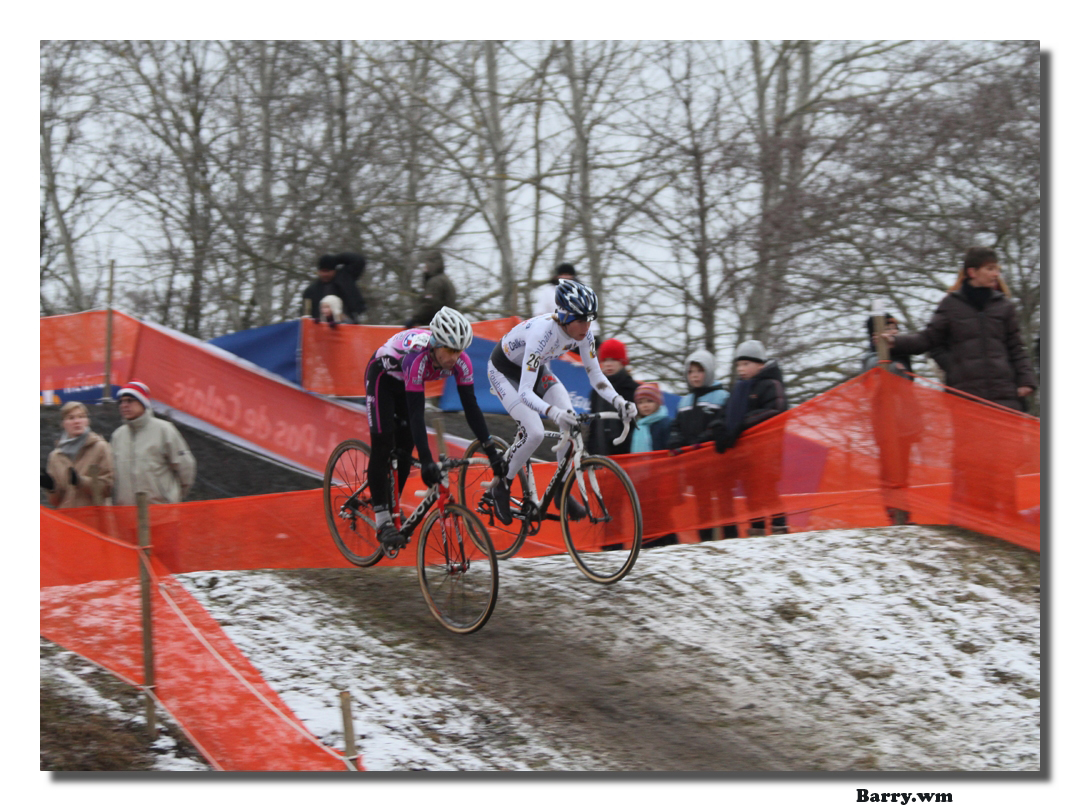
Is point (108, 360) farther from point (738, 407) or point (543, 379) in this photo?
point (738, 407)

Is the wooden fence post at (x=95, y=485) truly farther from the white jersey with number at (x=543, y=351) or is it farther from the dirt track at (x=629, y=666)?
the white jersey with number at (x=543, y=351)

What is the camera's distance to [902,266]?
10.1 metres

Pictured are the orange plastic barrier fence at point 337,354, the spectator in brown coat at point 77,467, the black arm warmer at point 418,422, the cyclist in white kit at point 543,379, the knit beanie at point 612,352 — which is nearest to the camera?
the black arm warmer at point 418,422

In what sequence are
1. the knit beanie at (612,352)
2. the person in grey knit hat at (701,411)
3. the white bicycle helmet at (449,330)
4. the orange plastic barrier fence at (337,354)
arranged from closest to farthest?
1. the white bicycle helmet at (449,330)
2. the person in grey knit hat at (701,411)
3. the knit beanie at (612,352)
4. the orange plastic barrier fence at (337,354)

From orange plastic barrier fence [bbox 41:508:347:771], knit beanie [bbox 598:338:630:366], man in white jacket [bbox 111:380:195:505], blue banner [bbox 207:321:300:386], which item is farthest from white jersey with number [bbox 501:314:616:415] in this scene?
blue banner [bbox 207:321:300:386]

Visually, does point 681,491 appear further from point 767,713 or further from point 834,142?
point 834,142

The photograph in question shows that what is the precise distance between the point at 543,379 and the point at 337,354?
12.5 feet

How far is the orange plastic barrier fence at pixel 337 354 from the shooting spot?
33.2 feet

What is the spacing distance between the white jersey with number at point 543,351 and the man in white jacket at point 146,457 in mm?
2688

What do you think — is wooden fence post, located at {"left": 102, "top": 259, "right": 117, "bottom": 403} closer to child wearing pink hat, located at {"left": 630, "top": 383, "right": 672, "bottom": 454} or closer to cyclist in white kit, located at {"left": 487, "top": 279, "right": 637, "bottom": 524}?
cyclist in white kit, located at {"left": 487, "top": 279, "right": 637, "bottom": 524}

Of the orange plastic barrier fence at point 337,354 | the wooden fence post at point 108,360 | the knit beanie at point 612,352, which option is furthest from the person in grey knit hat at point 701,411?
the wooden fence post at point 108,360

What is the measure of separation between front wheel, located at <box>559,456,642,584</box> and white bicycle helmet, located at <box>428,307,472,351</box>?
47.2 inches

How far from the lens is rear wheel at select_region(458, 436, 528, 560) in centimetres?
698
